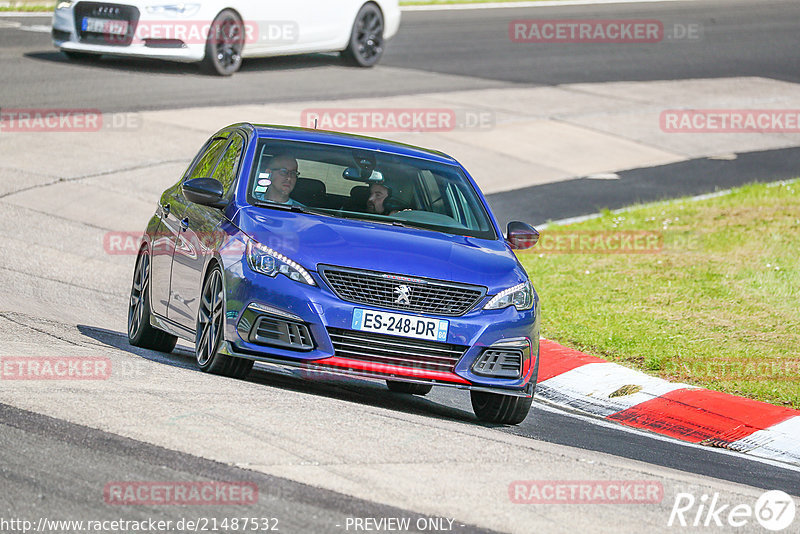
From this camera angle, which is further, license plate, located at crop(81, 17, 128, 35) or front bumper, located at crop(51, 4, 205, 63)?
front bumper, located at crop(51, 4, 205, 63)

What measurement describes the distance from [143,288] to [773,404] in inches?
184

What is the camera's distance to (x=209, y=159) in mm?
10031

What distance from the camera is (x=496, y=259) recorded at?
8.46m

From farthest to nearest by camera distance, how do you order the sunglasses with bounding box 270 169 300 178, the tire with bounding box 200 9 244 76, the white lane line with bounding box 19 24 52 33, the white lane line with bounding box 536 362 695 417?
the white lane line with bounding box 19 24 52 33 < the tire with bounding box 200 9 244 76 < the white lane line with bounding box 536 362 695 417 < the sunglasses with bounding box 270 169 300 178

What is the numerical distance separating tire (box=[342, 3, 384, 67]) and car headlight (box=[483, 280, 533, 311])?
1698 centimetres

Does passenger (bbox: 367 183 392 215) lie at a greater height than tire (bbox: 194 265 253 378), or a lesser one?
greater

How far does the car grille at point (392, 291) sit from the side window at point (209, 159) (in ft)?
7.53

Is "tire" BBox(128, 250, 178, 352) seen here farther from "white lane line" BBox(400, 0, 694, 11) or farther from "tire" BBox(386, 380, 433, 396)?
"white lane line" BBox(400, 0, 694, 11)

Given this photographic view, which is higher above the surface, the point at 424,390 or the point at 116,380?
the point at 116,380

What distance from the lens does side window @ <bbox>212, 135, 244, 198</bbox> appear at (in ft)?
29.6

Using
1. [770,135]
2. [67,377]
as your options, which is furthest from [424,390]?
[770,135]

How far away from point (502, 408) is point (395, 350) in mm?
1056

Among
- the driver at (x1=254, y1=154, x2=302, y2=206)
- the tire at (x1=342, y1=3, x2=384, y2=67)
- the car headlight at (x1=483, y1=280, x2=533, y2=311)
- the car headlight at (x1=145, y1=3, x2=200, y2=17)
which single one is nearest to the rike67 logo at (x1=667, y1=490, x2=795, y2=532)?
the car headlight at (x1=483, y1=280, x2=533, y2=311)

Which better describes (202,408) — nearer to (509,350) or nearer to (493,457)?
(493,457)
